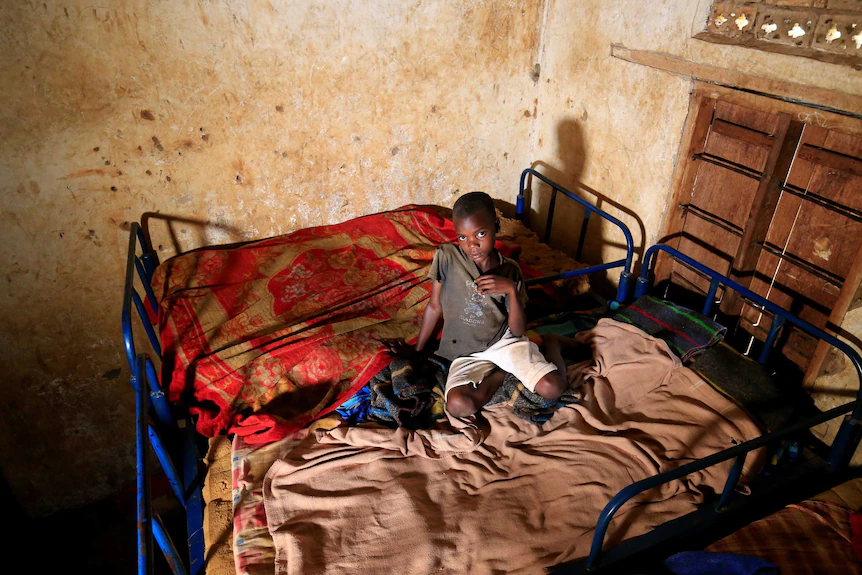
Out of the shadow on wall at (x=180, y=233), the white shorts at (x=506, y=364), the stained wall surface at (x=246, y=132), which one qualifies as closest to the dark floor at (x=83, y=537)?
the stained wall surface at (x=246, y=132)

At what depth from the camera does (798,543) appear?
6.75 feet

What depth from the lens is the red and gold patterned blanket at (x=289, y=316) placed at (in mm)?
2637

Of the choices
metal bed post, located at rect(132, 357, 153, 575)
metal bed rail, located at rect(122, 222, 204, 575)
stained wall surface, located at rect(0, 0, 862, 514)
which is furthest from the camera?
stained wall surface, located at rect(0, 0, 862, 514)

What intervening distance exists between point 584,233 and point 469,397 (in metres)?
1.80

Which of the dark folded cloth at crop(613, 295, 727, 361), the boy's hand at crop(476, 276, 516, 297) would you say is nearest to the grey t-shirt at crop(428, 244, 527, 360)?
the boy's hand at crop(476, 276, 516, 297)

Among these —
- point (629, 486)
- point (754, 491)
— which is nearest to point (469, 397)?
point (629, 486)

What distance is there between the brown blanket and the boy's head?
29.9 inches

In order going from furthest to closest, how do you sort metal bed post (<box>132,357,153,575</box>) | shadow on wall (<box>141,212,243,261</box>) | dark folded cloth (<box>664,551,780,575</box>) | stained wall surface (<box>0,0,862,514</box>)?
shadow on wall (<box>141,212,243,261</box>)
stained wall surface (<box>0,0,862,514</box>)
dark folded cloth (<box>664,551,780,575</box>)
metal bed post (<box>132,357,153,575</box>)

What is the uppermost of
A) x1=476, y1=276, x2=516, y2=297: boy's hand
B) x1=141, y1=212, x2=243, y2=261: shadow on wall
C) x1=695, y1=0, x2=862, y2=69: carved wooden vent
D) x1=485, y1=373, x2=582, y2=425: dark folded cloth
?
x1=695, y1=0, x2=862, y2=69: carved wooden vent

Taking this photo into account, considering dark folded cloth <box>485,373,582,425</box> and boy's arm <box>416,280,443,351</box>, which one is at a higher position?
boy's arm <box>416,280,443,351</box>

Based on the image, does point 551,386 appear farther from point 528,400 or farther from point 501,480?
point 501,480

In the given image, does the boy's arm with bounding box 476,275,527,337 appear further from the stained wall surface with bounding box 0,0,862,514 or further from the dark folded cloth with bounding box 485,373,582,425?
the stained wall surface with bounding box 0,0,862,514

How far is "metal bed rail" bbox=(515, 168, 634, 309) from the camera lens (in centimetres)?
303

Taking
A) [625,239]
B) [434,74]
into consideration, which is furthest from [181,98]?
[625,239]
